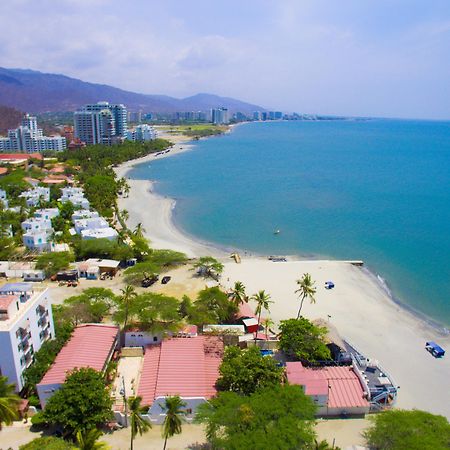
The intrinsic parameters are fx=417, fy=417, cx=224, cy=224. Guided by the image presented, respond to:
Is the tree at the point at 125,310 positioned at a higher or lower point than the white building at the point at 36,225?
higher

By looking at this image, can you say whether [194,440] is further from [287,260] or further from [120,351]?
[287,260]

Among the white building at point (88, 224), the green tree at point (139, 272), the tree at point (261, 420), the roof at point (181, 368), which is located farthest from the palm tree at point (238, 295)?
the white building at point (88, 224)

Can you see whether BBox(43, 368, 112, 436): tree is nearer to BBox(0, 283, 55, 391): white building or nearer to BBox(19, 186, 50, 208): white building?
BBox(0, 283, 55, 391): white building

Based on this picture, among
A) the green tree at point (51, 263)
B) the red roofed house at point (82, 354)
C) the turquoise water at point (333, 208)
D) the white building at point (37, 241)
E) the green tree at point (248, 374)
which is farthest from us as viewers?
the turquoise water at point (333, 208)

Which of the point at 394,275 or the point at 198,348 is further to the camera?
the point at 394,275

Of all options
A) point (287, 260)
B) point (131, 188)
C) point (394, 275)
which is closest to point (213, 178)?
point (131, 188)

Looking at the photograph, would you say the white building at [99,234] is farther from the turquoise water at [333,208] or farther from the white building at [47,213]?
the turquoise water at [333,208]
